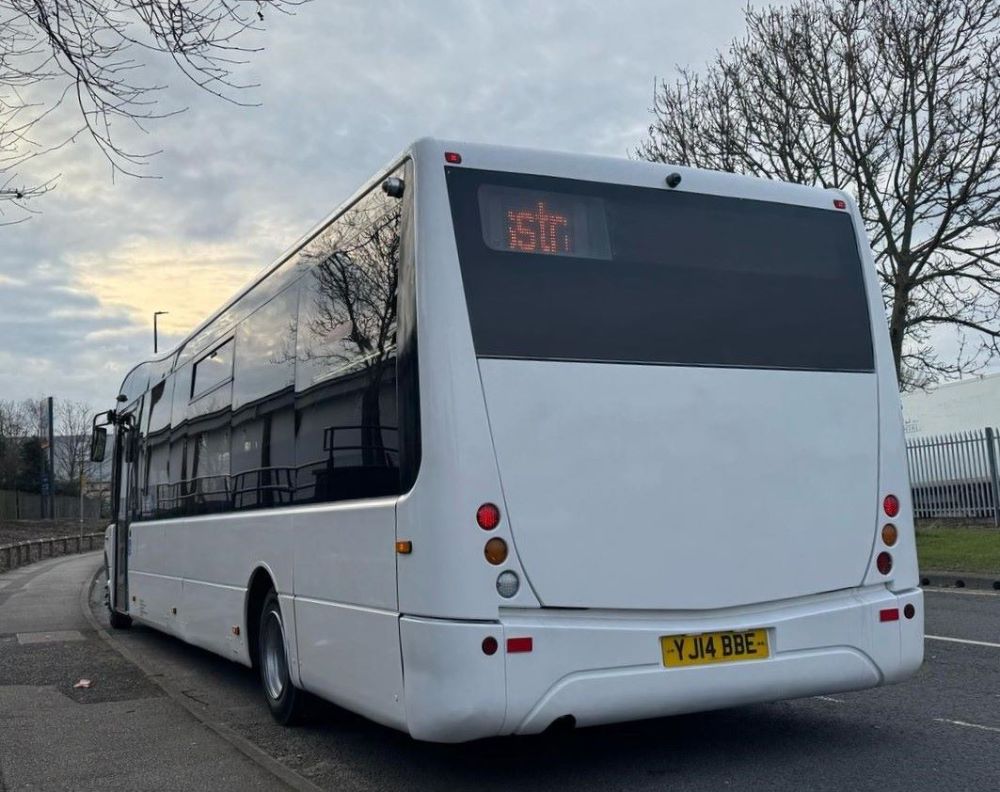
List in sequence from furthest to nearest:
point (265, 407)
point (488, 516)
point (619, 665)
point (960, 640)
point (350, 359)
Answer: point (960, 640) < point (265, 407) < point (350, 359) < point (619, 665) < point (488, 516)

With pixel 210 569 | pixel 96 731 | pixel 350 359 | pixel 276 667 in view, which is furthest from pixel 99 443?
pixel 350 359

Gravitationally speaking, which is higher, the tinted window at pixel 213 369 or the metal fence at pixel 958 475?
the tinted window at pixel 213 369

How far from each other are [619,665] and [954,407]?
23.1 metres

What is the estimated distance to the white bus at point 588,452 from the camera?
5391mm

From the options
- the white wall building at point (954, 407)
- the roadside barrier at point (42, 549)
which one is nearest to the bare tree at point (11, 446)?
the roadside barrier at point (42, 549)

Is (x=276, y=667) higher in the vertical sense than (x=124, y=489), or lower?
lower

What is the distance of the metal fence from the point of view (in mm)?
22797

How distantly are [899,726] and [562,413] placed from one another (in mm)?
2943

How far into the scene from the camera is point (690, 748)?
21.3ft

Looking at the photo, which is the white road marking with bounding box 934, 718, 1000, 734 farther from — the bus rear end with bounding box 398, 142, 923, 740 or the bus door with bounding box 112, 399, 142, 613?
the bus door with bounding box 112, 399, 142, 613

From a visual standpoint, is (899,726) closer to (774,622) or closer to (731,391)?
(774,622)

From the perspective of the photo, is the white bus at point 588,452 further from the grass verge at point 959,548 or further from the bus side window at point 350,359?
the grass verge at point 959,548

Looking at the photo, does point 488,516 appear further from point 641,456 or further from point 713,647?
point 713,647

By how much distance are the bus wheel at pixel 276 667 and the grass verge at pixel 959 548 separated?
448 inches
